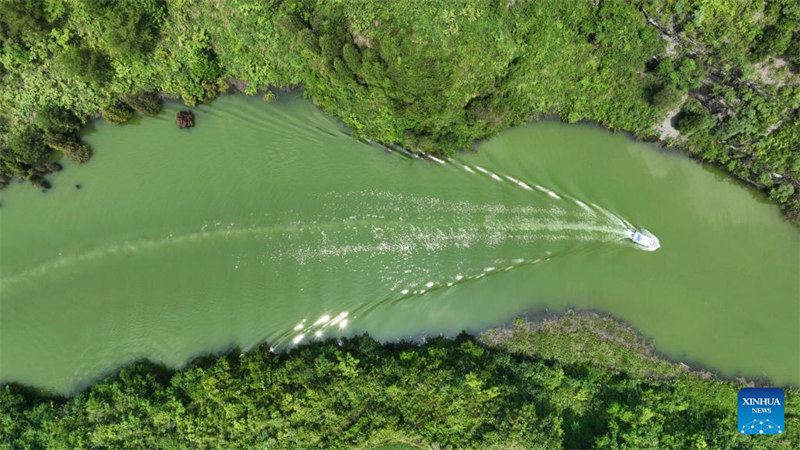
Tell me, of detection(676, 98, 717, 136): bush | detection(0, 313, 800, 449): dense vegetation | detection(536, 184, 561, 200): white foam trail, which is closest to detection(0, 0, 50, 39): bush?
detection(0, 313, 800, 449): dense vegetation

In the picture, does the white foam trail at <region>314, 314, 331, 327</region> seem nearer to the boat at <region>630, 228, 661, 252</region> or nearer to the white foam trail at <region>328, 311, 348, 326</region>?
the white foam trail at <region>328, 311, 348, 326</region>

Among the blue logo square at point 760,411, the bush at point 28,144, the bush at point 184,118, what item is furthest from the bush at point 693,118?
the bush at point 28,144

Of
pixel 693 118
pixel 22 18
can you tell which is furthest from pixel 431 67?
pixel 22 18

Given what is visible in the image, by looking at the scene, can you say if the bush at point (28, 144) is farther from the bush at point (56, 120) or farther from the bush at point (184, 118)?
the bush at point (184, 118)

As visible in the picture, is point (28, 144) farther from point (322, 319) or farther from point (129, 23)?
point (322, 319)

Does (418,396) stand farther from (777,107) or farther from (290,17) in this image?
(777,107)

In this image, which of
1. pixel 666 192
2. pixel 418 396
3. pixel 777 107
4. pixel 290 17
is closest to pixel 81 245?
pixel 290 17
